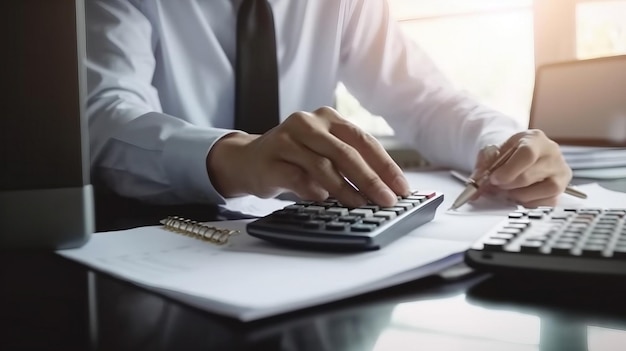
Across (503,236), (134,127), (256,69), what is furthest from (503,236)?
(256,69)

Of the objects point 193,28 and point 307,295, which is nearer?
point 307,295

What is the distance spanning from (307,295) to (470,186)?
1.23 feet

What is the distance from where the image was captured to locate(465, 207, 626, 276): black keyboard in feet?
1.04

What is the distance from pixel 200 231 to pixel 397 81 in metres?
0.77

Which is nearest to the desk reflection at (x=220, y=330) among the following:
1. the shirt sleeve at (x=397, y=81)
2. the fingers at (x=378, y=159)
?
the fingers at (x=378, y=159)

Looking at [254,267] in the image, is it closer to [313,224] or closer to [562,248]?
[313,224]

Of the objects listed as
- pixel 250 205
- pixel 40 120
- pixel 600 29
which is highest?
pixel 600 29

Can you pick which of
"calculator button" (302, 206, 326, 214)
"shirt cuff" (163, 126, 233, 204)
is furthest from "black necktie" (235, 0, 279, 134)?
"calculator button" (302, 206, 326, 214)

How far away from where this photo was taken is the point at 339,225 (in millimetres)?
399

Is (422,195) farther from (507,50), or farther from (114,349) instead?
(507,50)

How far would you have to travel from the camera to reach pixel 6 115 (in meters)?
0.40

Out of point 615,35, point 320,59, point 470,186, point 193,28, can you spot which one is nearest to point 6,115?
point 470,186

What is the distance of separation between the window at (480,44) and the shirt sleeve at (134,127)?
472 millimetres

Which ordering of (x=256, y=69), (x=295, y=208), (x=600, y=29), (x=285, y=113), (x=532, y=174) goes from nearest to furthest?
(x=295, y=208)
(x=532, y=174)
(x=256, y=69)
(x=285, y=113)
(x=600, y=29)
